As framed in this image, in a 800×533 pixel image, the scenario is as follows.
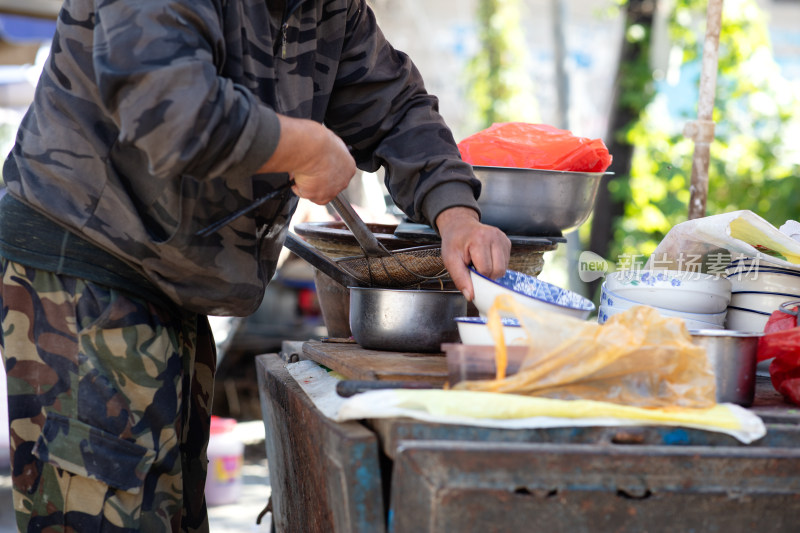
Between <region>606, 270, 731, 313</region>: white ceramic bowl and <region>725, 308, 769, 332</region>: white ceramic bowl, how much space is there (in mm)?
176

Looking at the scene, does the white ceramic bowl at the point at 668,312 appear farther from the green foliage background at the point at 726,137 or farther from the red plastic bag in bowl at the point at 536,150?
the green foliage background at the point at 726,137

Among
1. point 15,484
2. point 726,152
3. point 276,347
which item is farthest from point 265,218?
point 726,152

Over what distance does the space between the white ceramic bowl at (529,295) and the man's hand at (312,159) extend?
376mm

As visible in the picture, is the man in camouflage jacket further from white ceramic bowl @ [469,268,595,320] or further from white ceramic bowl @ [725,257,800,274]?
white ceramic bowl @ [725,257,800,274]

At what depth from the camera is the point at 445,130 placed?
2.21 metres

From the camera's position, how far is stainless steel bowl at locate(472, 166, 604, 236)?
2404mm

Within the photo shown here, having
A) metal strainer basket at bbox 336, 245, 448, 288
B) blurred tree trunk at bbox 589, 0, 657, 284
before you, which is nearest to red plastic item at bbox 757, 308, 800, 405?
metal strainer basket at bbox 336, 245, 448, 288

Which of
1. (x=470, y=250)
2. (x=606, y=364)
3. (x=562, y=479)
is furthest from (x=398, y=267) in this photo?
(x=562, y=479)

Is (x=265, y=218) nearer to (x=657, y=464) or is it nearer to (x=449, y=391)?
(x=449, y=391)

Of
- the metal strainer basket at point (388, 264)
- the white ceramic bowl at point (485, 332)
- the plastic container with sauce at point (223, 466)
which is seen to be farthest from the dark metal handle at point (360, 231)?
the plastic container with sauce at point (223, 466)

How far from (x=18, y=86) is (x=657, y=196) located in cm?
582

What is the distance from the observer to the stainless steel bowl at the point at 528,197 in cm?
240

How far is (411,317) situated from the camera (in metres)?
1.89

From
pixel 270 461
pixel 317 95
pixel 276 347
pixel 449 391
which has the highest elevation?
pixel 317 95
